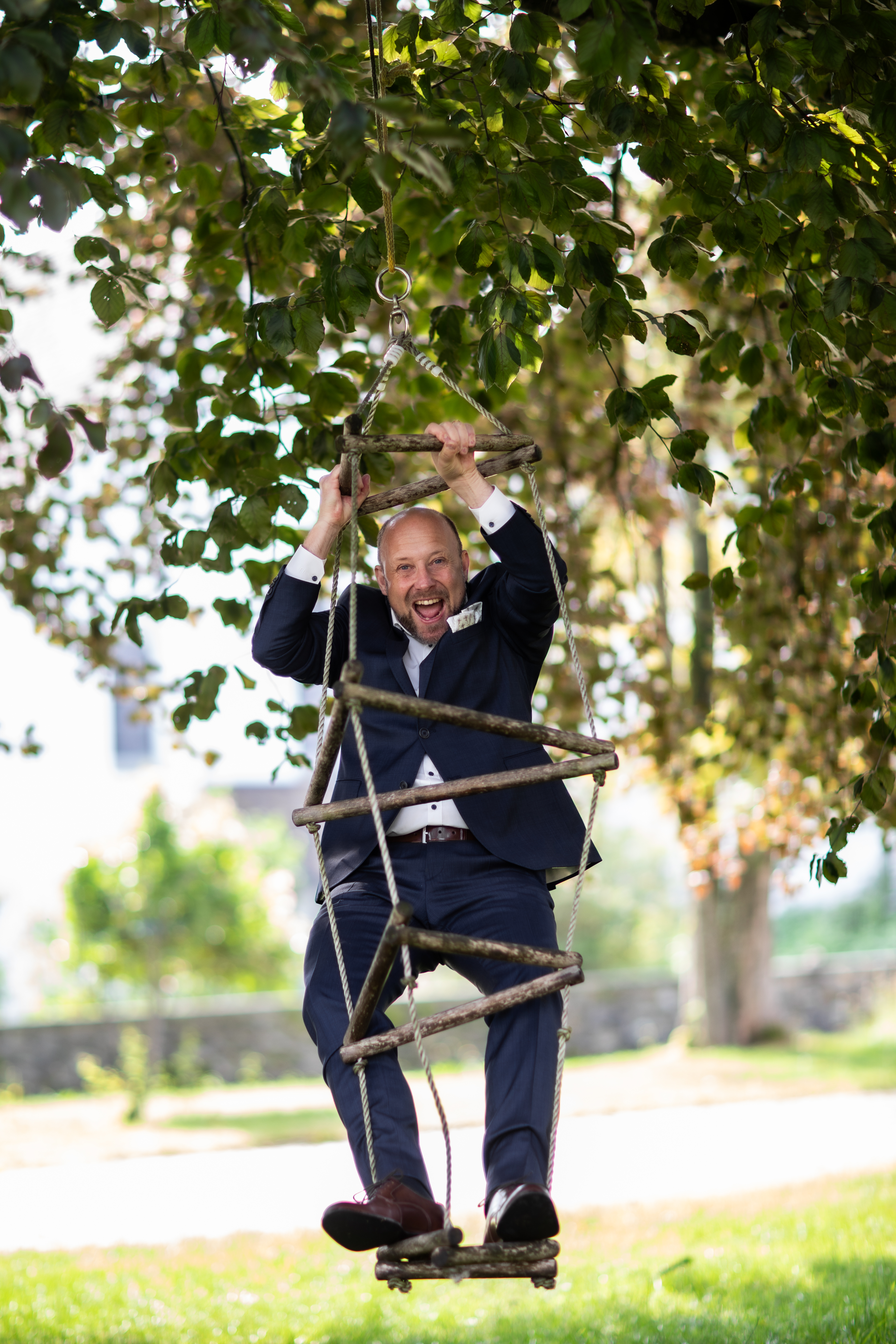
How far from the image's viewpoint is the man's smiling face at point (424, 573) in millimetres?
3395

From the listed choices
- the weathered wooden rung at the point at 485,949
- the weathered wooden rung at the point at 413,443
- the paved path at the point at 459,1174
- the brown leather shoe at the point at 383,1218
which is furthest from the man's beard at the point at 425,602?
the paved path at the point at 459,1174

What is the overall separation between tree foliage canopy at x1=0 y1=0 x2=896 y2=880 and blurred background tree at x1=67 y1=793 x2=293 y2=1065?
830cm

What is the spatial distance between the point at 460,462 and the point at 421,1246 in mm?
1684

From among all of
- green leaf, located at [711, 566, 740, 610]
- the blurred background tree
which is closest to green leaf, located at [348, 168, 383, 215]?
green leaf, located at [711, 566, 740, 610]

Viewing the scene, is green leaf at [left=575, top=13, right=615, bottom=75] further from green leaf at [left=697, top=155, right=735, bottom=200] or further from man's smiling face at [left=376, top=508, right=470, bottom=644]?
man's smiling face at [left=376, top=508, right=470, bottom=644]

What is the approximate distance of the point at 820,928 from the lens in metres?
47.3

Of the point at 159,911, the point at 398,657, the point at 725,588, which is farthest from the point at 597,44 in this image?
the point at 159,911

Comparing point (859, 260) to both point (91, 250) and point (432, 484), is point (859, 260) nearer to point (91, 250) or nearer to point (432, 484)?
point (432, 484)

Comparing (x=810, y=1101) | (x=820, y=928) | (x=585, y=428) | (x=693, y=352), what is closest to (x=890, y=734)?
(x=693, y=352)

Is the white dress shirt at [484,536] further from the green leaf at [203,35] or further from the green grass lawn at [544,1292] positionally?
the green grass lawn at [544,1292]

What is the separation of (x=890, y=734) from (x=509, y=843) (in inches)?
Answer: 44.9

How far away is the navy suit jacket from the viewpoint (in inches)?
124

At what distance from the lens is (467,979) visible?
120 inches

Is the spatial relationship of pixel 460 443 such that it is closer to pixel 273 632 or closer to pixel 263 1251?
pixel 273 632
